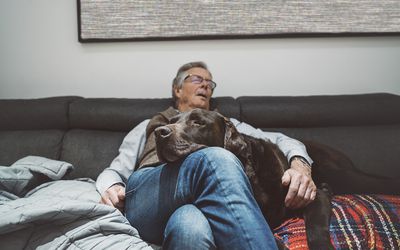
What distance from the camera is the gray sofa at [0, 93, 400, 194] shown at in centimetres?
194

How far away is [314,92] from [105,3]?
1367mm

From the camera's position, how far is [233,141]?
145 cm

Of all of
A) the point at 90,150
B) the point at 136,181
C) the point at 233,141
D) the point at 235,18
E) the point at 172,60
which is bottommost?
the point at 90,150

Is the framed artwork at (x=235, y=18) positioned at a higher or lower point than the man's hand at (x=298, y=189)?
higher

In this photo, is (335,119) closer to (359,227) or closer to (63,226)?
Answer: (359,227)

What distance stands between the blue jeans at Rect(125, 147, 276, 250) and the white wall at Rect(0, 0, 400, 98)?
1.11 m

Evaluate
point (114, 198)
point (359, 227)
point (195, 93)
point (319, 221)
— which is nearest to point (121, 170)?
point (114, 198)

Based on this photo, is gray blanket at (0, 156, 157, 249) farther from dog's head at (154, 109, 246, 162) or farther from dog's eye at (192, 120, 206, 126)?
dog's eye at (192, 120, 206, 126)

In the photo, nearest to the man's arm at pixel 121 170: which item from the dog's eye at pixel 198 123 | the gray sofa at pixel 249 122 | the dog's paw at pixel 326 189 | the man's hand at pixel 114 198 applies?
the man's hand at pixel 114 198

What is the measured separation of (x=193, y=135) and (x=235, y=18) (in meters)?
1.05

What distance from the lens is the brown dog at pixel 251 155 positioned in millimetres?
1286

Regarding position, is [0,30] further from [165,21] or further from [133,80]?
[165,21]

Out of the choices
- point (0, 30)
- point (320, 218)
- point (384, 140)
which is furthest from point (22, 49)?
point (384, 140)

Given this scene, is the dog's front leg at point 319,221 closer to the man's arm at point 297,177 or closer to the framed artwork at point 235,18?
the man's arm at point 297,177
